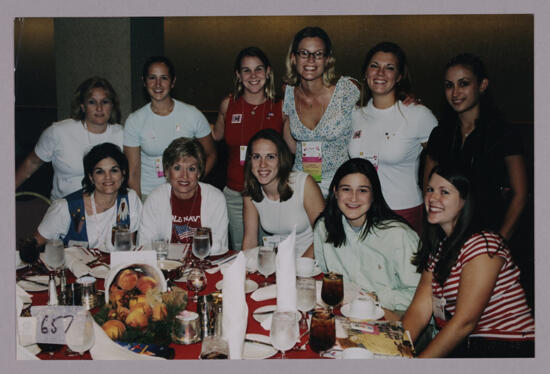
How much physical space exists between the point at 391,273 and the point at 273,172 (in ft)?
2.90

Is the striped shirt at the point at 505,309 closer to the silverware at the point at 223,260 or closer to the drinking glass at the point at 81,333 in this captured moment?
the silverware at the point at 223,260

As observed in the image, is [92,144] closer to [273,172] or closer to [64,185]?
[64,185]

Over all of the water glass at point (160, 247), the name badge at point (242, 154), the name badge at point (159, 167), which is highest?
the name badge at point (242, 154)

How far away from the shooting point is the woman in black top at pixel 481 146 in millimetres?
2602

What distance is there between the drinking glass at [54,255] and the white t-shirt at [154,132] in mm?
1410

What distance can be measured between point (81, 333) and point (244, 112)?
2084 millimetres

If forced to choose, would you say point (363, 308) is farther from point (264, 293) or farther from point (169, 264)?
point (169, 264)

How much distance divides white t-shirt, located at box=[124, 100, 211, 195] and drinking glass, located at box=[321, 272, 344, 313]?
1874 mm

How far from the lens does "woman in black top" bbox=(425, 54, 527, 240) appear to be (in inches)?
102

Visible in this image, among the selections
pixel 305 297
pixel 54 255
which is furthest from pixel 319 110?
pixel 54 255

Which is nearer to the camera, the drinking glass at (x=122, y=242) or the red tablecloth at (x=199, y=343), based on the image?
the red tablecloth at (x=199, y=343)

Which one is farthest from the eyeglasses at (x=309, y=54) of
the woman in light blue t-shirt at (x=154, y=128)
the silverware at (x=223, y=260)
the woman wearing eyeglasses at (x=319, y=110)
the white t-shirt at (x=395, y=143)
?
the silverware at (x=223, y=260)

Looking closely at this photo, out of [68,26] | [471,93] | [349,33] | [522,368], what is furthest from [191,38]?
[522,368]

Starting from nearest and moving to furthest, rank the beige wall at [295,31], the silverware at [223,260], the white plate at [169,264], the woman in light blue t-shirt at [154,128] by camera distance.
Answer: the white plate at [169,264] < the silverware at [223,260] < the woman in light blue t-shirt at [154,128] < the beige wall at [295,31]
